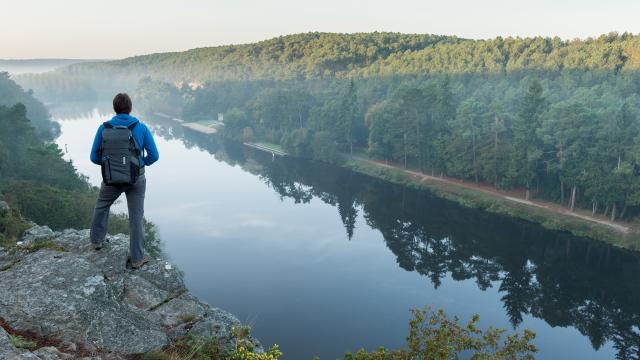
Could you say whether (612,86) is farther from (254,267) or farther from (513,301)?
(254,267)

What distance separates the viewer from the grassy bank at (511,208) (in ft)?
186

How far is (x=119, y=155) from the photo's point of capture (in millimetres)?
9727

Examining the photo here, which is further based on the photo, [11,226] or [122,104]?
[11,226]

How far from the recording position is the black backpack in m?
9.63

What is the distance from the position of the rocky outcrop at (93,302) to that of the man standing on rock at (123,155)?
1.44 metres

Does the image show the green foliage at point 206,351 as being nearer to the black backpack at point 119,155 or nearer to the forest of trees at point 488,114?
the black backpack at point 119,155

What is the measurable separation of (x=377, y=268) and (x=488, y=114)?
41.0 metres

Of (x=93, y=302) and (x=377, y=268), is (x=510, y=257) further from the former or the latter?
(x=93, y=302)

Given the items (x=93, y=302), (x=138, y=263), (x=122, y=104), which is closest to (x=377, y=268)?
(x=138, y=263)

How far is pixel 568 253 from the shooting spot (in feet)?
181

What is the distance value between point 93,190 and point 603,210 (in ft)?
226

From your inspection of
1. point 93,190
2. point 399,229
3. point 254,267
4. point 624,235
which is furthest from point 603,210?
point 93,190

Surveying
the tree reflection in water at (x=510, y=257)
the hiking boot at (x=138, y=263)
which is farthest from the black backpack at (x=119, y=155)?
the tree reflection in water at (x=510, y=257)

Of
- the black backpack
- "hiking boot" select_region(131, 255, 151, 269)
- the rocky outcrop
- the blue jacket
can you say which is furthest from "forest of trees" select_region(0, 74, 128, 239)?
the black backpack
